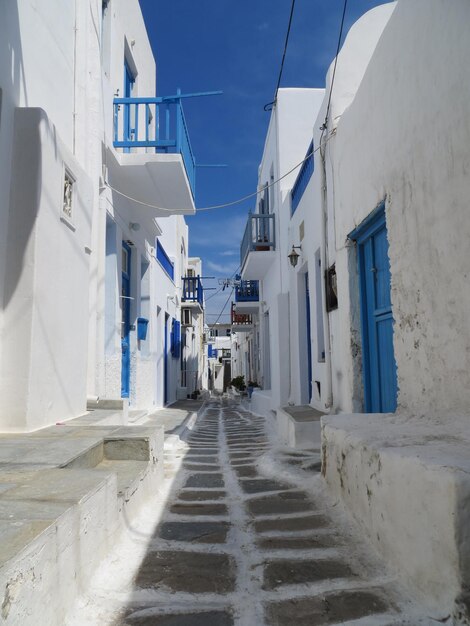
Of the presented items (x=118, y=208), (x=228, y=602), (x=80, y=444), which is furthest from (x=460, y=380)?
(x=118, y=208)

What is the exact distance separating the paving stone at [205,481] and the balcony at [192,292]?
13.4 metres

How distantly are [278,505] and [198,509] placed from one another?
0.54 m

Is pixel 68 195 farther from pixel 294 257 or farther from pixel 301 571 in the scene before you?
pixel 294 257

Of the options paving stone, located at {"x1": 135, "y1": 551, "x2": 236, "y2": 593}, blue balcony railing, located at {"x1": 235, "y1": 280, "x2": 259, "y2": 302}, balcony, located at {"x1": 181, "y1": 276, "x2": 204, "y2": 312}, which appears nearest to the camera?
paving stone, located at {"x1": 135, "y1": 551, "x2": 236, "y2": 593}

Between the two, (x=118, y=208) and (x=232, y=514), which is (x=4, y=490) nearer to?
(x=232, y=514)

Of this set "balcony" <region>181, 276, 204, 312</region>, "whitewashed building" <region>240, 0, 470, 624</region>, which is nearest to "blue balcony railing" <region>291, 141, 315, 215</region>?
"whitewashed building" <region>240, 0, 470, 624</region>

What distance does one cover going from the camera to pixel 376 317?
4484mm

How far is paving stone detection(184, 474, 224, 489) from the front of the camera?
3666 millimetres

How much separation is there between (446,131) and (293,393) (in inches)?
250

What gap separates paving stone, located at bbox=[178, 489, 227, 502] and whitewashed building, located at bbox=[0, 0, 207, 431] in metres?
1.33

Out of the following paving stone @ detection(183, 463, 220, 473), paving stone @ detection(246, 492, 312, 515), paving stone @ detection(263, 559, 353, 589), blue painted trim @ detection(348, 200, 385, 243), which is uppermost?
blue painted trim @ detection(348, 200, 385, 243)

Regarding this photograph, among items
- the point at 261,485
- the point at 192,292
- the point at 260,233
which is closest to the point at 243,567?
the point at 261,485

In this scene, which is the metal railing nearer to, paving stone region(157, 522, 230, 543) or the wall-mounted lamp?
the wall-mounted lamp

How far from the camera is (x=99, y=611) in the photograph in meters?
1.72
